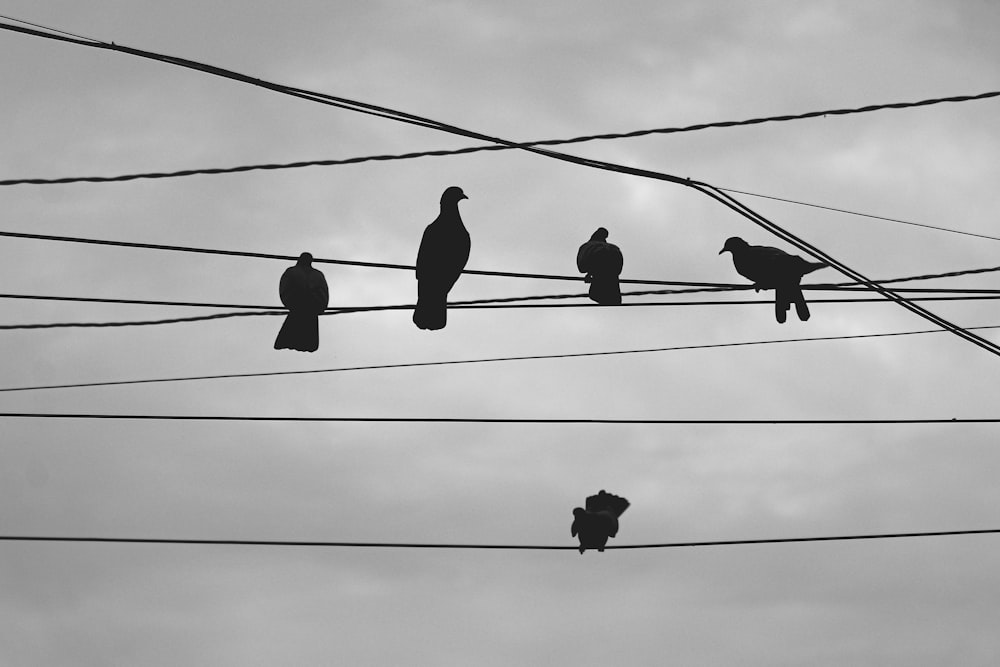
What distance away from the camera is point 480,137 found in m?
7.15

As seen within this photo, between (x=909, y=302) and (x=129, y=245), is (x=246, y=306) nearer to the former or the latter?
(x=129, y=245)

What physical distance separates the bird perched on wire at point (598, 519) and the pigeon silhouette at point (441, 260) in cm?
173

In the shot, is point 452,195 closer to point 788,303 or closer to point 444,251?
point 444,251

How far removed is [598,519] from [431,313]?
6.37ft

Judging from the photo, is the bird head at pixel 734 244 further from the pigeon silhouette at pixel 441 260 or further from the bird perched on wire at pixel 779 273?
the pigeon silhouette at pixel 441 260

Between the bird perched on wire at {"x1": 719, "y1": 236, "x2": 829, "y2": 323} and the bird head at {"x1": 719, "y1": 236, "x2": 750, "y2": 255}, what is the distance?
81 mm

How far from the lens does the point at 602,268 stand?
9.27 meters

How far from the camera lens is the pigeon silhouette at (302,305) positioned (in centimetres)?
933

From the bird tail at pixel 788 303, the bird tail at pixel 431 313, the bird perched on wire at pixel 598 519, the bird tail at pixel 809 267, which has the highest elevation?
the bird tail at pixel 809 267

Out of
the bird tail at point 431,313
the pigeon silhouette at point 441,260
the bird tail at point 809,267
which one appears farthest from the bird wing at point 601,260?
the bird tail at point 809,267

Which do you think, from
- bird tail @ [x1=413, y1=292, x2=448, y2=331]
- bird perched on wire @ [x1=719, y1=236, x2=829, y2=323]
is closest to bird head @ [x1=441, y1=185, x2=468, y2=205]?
bird tail @ [x1=413, y1=292, x2=448, y2=331]

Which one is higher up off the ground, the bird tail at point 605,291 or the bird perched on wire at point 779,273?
the bird perched on wire at point 779,273

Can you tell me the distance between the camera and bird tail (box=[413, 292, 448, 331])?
932cm

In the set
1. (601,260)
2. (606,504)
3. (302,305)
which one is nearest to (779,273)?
(601,260)
